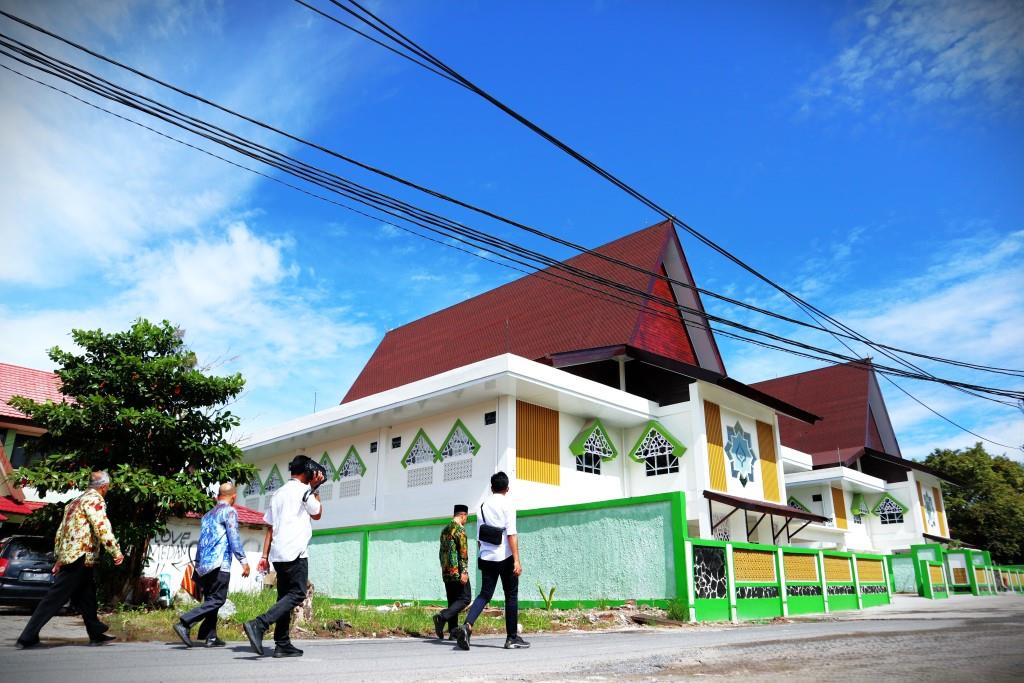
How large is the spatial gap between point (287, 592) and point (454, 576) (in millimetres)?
2373

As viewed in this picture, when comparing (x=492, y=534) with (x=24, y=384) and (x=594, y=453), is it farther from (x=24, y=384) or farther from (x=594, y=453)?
(x=24, y=384)

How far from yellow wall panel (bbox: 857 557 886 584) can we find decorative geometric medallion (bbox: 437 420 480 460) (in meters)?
8.51

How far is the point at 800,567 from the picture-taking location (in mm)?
12359

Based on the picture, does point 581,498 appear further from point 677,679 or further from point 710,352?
point 677,679

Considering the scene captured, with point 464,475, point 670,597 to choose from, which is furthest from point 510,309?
point 670,597

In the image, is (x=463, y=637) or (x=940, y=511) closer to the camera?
(x=463, y=637)

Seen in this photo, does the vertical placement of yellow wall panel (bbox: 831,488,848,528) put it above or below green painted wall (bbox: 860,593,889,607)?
above

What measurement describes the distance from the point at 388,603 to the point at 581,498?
5.38 m

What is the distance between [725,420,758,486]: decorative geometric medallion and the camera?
62.3 ft

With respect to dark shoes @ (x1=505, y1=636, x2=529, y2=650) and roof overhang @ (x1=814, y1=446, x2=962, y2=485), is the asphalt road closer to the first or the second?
dark shoes @ (x1=505, y1=636, x2=529, y2=650)

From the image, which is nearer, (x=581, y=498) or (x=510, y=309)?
(x=581, y=498)

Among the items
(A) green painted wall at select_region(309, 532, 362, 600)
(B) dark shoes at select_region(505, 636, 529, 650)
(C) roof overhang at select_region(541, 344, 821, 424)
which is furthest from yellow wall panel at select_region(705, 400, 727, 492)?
(B) dark shoes at select_region(505, 636, 529, 650)

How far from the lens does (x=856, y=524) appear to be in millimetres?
30578

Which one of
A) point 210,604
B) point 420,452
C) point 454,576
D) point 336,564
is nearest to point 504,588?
point 454,576
